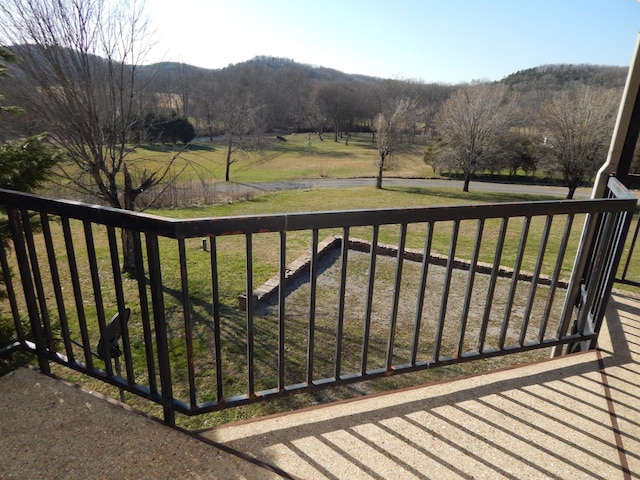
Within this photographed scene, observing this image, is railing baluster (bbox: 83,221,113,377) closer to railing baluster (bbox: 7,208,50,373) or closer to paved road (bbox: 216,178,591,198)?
railing baluster (bbox: 7,208,50,373)

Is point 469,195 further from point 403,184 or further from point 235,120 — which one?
point 235,120

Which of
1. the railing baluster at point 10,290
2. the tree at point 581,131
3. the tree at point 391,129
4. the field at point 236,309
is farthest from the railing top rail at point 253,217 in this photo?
the tree at point 581,131

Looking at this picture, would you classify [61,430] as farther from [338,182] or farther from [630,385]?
[338,182]

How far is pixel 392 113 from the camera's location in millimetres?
22672

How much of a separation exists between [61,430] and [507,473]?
1.67 meters

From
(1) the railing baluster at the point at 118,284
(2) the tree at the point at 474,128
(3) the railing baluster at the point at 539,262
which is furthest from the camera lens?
(2) the tree at the point at 474,128

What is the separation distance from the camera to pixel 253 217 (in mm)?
1243

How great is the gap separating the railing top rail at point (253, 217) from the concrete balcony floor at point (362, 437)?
82 cm

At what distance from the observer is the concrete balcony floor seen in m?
1.34

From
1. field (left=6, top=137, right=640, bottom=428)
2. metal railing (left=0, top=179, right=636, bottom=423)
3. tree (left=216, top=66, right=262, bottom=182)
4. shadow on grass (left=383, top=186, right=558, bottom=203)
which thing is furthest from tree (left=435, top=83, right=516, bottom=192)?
tree (left=216, top=66, right=262, bottom=182)

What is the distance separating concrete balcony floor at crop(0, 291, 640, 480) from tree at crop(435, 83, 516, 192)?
2145 centimetres

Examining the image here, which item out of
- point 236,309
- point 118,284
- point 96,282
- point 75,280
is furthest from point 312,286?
point 236,309

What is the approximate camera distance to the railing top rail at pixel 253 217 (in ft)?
3.91

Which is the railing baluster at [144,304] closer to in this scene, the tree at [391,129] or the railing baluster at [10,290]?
the railing baluster at [10,290]
